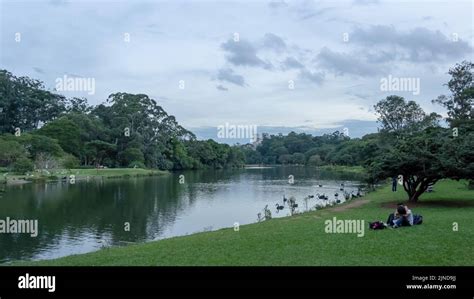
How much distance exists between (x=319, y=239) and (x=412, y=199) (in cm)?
1190

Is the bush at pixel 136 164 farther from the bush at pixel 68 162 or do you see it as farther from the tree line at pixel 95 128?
the bush at pixel 68 162

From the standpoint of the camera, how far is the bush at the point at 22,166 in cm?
4914

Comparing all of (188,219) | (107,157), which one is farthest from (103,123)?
(188,219)

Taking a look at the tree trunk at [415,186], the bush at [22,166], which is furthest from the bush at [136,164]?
the tree trunk at [415,186]

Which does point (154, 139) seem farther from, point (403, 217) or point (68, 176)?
point (403, 217)

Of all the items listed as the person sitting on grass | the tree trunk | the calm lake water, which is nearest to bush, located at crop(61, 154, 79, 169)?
the calm lake water

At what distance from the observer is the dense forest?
2066cm

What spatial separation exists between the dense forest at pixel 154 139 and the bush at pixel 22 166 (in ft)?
0.21

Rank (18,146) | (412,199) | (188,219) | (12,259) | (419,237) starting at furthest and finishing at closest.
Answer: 1. (18,146)
2. (188,219)
3. (412,199)
4. (12,259)
5. (419,237)

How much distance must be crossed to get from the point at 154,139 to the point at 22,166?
34.8 m

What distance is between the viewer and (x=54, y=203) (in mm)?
30031

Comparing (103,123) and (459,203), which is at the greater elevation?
(103,123)

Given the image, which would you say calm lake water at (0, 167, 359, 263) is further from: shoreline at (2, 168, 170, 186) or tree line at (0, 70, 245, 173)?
tree line at (0, 70, 245, 173)
